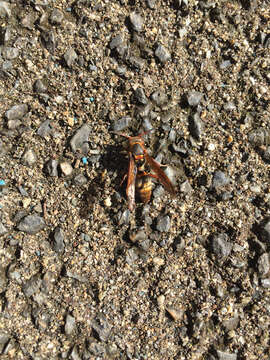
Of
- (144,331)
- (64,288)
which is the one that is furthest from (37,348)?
(144,331)

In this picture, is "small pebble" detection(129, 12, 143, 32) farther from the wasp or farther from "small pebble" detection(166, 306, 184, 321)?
"small pebble" detection(166, 306, 184, 321)

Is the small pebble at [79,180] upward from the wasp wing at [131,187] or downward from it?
downward

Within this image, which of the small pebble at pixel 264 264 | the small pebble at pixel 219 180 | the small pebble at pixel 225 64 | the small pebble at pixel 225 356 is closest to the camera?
the small pebble at pixel 225 356

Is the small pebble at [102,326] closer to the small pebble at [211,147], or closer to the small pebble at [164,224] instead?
the small pebble at [164,224]

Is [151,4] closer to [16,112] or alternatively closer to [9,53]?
[9,53]

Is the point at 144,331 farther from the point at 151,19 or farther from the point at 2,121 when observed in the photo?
the point at 151,19

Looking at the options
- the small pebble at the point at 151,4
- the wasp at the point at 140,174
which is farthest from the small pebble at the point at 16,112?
the small pebble at the point at 151,4

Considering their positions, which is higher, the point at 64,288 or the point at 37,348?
the point at 64,288

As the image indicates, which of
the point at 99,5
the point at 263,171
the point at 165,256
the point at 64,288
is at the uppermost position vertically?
the point at 99,5
